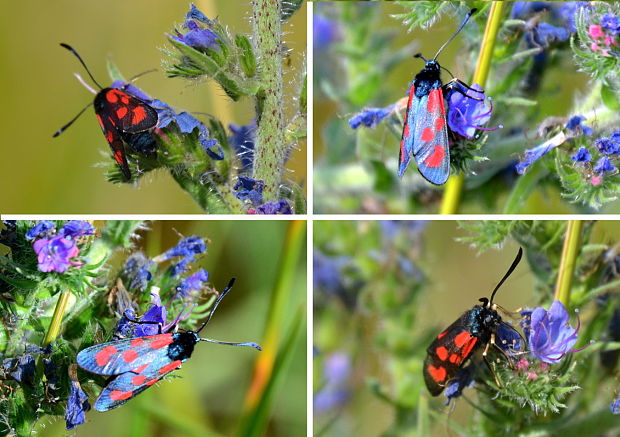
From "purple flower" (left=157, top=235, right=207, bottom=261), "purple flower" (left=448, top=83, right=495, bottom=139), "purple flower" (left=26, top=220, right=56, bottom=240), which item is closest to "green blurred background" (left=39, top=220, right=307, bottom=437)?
"purple flower" (left=157, top=235, right=207, bottom=261)

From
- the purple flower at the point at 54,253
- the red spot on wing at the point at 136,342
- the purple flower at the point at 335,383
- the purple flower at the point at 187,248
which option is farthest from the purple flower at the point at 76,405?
the purple flower at the point at 335,383

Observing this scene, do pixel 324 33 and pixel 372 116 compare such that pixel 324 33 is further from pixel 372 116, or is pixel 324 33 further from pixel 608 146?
pixel 608 146

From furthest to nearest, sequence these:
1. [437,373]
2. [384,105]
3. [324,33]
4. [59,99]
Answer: [59,99] < [324,33] < [384,105] < [437,373]

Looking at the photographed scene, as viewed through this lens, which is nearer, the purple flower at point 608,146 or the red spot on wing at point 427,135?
the red spot on wing at point 427,135

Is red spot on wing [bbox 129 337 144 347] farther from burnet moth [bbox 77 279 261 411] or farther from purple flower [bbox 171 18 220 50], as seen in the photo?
purple flower [bbox 171 18 220 50]

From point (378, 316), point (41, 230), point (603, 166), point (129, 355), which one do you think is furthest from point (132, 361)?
point (603, 166)

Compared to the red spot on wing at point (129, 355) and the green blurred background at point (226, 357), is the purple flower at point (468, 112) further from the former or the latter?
the red spot on wing at point (129, 355)

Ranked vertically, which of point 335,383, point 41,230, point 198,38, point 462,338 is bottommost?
point 335,383

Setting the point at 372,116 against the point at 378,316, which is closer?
the point at 372,116
